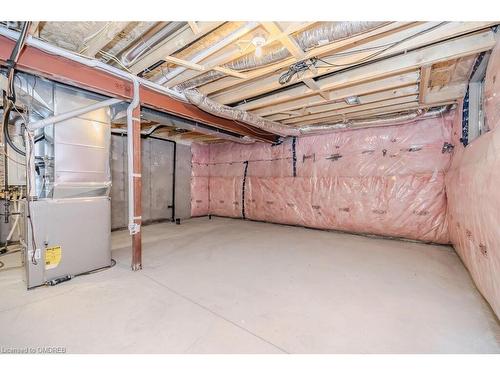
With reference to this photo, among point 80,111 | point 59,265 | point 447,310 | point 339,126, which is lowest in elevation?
point 447,310

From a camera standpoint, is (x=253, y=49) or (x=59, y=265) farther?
(x=59, y=265)

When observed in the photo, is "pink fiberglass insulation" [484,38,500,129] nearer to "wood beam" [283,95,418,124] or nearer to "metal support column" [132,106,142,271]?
"wood beam" [283,95,418,124]

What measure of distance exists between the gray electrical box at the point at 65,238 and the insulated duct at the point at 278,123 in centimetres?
156

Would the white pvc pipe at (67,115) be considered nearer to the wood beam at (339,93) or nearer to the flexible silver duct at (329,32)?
the wood beam at (339,93)

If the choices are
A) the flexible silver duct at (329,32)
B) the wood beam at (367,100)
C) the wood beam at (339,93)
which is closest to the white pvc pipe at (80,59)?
the wood beam at (339,93)

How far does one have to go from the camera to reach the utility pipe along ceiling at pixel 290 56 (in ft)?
5.28

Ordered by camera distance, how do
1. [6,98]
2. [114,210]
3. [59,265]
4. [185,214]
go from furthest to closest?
[185,214], [114,210], [59,265], [6,98]

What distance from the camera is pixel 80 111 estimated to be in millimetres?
2115

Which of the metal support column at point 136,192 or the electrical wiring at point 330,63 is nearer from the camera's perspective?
the electrical wiring at point 330,63

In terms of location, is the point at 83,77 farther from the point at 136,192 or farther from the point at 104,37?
the point at 136,192

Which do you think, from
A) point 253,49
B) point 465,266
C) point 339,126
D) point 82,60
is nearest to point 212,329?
point 253,49

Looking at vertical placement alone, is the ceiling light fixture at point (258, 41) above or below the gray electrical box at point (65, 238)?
above

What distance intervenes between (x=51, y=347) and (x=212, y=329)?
895 mm

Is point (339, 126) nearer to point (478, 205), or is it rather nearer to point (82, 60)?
point (478, 205)
